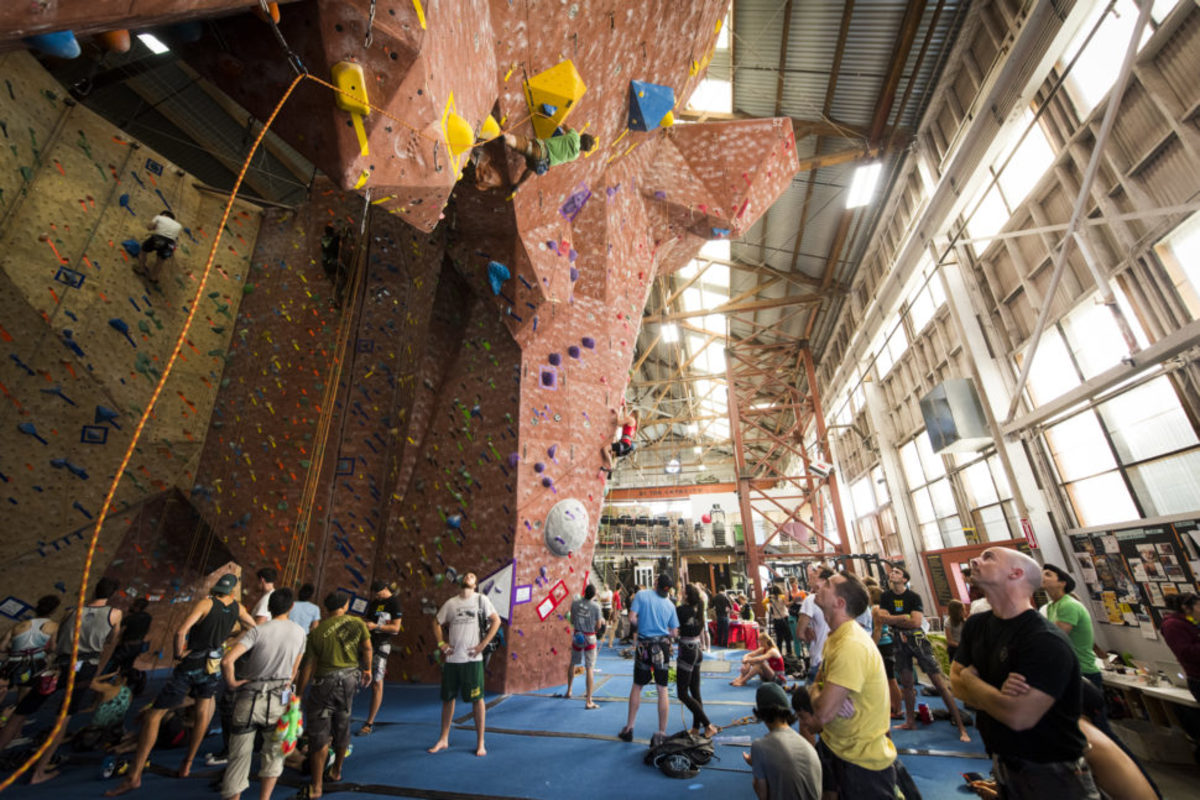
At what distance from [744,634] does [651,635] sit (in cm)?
861

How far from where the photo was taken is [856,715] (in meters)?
2.26

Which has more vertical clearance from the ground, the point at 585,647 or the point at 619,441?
the point at 619,441

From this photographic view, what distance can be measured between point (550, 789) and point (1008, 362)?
927 cm

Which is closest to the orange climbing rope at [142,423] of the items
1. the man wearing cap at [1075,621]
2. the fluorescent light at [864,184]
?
the man wearing cap at [1075,621]

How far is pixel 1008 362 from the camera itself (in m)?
8.23

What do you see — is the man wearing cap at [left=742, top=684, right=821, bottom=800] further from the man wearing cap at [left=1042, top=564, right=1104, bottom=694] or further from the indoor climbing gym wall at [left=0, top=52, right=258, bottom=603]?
the indoor climbing gym wall at [left=0, top=52, right=258, bottom=603]

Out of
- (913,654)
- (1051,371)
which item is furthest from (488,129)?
(1051,371)

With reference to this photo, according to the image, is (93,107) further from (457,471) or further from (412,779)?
(412,779)

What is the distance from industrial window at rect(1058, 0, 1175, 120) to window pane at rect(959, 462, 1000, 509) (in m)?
6.30

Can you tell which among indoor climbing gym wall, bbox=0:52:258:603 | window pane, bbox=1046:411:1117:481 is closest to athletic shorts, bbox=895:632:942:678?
window pane, bbox=1046:411:1117:481

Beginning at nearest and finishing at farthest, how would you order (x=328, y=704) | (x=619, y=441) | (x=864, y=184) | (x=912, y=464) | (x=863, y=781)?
1. (x=863, y=781)
2. (x=328, y=704)
3. (x=619, y=441)
4. (x=864, y=184)
5. (x=912, y=464)

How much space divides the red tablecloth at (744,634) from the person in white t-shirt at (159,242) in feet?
46.2

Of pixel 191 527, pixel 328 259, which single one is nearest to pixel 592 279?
pixel 328 259

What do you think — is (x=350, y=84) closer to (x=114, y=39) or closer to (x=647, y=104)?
(x=114, y=39)
